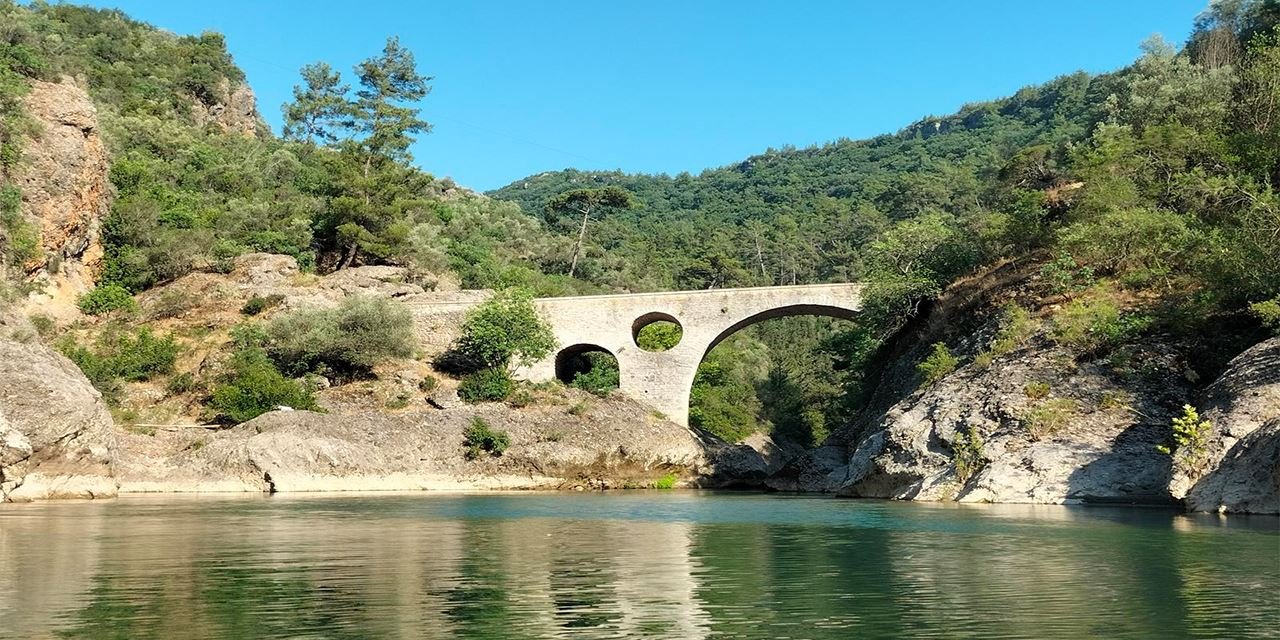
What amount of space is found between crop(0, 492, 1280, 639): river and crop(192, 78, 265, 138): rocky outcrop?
65.1 m

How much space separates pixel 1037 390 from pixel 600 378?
2847 cm

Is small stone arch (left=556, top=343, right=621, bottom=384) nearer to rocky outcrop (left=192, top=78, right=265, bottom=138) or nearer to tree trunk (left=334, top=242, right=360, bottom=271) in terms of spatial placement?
tree trunk (left=334, top=242, right=360, bottom=271)

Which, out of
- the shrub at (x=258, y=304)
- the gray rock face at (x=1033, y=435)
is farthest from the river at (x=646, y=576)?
the shrub at (x=258, y=304)

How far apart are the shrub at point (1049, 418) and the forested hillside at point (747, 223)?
3741 mm

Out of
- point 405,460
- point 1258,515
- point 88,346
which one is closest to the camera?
point 1258,515

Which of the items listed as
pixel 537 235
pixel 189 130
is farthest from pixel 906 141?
pixel 189 130

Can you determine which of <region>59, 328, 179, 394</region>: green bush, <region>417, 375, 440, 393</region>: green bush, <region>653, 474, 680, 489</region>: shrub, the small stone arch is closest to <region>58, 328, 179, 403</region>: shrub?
<region>59, 328, 179, 394</region>: green bush

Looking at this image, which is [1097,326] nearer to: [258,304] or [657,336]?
[258,304]

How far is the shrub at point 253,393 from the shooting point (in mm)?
Result: 45531

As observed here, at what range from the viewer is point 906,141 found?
17675 centimetres

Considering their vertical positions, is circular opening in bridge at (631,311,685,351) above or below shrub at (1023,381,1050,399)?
above

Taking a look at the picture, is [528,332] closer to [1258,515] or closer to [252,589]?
[1258,515]

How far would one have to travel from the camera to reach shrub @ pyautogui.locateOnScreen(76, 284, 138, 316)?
2099 inches

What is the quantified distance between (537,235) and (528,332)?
3836cm
